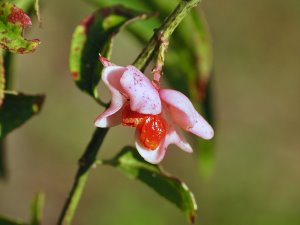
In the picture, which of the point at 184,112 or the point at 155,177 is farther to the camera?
the point at 155,177

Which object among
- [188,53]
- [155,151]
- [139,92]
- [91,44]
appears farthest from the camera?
[188,53]

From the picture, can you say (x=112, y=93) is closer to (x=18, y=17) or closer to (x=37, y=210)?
(x=18, y=17)

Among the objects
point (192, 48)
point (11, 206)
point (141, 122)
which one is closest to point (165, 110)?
point (141, 122)

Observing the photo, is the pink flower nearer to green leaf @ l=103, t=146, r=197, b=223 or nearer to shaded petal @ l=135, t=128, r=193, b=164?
shaded petal @ l=135, t=128, r=193, b=164

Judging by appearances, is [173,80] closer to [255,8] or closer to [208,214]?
[208,214]

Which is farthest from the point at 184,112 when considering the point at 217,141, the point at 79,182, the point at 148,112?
the point at 217,141

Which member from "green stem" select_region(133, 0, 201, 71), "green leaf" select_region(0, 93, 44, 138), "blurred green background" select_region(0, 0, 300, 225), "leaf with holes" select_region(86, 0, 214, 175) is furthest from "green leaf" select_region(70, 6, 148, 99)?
"blurred green background" select_region(0, 0, 300, 225)

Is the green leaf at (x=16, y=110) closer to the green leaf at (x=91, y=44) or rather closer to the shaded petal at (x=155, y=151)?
the green leaf at (x=91, y=44)
